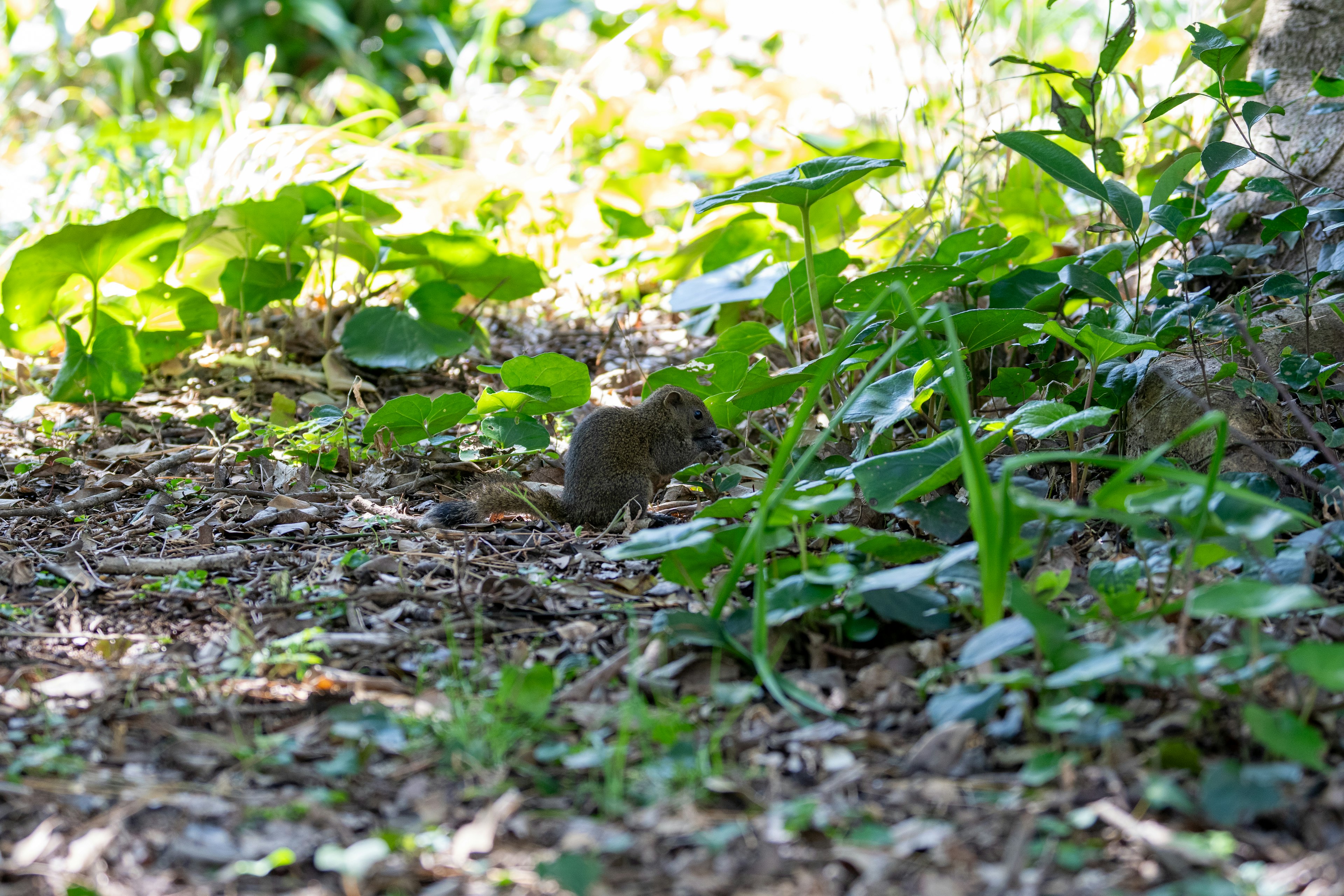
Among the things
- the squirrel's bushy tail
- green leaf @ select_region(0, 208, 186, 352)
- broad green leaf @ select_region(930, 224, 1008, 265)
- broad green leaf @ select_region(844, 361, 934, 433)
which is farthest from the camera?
green leaf @ select_region(0, 208, 186, 352)

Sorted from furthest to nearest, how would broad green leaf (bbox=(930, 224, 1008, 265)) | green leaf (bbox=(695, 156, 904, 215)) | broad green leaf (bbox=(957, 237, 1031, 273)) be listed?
broad green leaf (bbox=(930, 224, 1008, 265)), broad green leaf (bbox=(957, 237, 1031, 273)), green leaf (bbox=(695, 156, 904, 215))

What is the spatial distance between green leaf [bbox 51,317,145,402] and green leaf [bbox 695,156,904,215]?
2.45 metres

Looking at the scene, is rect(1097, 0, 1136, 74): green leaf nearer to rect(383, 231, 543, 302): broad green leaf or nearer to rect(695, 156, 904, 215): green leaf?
rect(695, 156, 904, 215): green leaf

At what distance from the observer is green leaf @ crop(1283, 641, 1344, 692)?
1669 mm

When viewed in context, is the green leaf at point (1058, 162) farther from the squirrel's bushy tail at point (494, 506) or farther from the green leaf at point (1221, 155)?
the squirrel's bushy tail at point (494, 506)

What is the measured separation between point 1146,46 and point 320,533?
6001mm

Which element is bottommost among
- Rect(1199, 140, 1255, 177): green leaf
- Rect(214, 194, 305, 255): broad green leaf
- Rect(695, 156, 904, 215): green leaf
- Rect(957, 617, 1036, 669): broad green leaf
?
Rect(957, 617, 1036, 669): broad green leaf

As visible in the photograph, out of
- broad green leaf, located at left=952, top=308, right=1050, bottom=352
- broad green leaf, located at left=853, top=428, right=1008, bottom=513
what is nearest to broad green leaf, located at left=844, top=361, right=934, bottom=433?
broad green leaf, located at left=952, top=308, right=1050, bottom=352

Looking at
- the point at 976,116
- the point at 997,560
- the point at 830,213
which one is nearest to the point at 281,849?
the point at 997,560

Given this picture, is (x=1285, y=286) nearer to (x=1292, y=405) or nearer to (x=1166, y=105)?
(x=1166, y=105)

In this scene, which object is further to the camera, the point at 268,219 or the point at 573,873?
the point at 268,219

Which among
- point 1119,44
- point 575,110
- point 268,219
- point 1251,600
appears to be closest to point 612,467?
point 268,219

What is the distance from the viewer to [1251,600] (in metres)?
1.76

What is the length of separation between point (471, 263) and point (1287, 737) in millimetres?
3538
